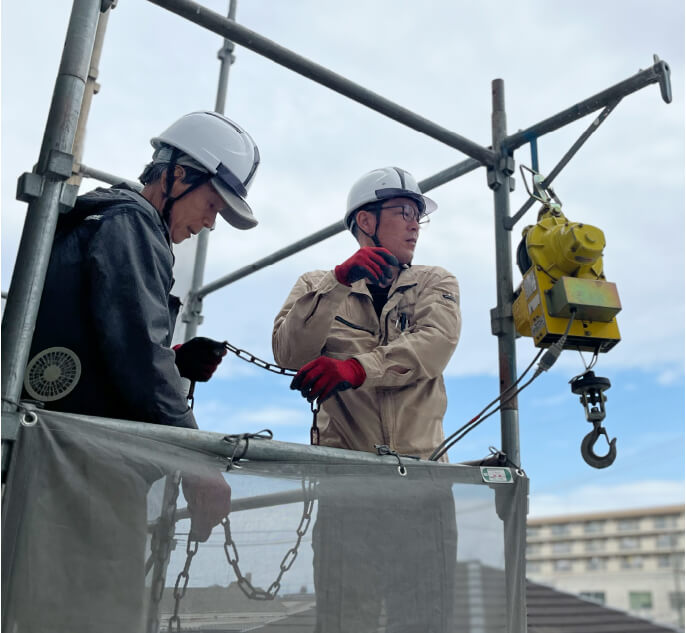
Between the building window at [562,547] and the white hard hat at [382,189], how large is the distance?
6857 cm

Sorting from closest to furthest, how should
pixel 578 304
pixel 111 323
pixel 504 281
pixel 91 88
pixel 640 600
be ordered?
pixel 111 323 → pixel 578 304 → pixel 504 281 → pixel 91 88 → pixel 640 600

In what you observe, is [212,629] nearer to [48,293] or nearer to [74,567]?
[74,567]

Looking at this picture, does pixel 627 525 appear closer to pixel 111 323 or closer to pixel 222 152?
pixel 222 152

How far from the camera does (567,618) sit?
9016 millimetres

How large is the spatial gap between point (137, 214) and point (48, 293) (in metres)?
0.33

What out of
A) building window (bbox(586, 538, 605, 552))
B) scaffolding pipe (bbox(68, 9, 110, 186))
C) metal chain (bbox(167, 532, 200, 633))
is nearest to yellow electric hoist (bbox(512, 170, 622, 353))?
metal chain (bbox(167, 532, 200, 633))

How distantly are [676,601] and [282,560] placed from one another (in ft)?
202

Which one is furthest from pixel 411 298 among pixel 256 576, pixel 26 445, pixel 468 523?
pixel 26 445

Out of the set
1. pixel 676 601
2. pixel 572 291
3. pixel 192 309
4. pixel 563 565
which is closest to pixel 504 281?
pixel 572 291

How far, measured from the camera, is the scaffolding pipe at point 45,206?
1.56 m

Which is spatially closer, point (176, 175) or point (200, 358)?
point (176, 175)

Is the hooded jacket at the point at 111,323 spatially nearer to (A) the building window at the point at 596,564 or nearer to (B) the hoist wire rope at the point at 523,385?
(B) the hoist wire rope at the point at 523,385

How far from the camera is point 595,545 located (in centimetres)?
6456

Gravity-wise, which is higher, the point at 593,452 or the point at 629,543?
the point at 629,543
